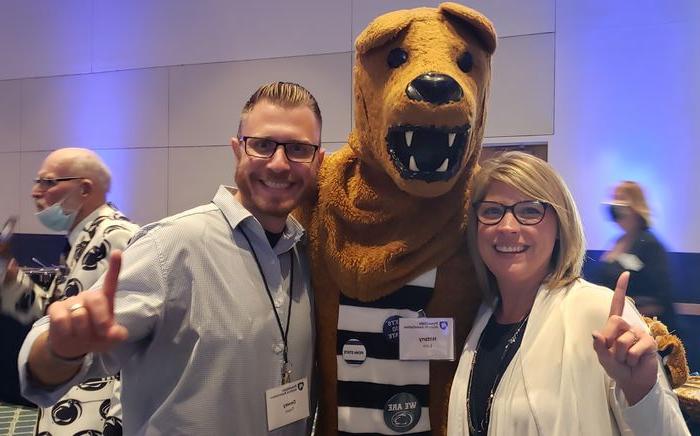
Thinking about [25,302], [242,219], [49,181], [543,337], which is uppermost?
[49,181]

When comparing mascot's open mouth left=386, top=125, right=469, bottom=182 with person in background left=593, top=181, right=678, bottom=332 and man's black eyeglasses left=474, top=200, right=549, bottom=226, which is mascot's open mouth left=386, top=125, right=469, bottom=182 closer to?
man's black eyeglasses left=474, top=200, right=549, bottom=226

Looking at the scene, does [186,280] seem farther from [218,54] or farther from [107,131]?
[107,131]

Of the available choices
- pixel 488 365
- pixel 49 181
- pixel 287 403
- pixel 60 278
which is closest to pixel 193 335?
pixel 287 403

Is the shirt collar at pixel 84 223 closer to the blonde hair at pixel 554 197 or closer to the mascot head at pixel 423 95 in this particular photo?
the mascot head at pixel 423 95

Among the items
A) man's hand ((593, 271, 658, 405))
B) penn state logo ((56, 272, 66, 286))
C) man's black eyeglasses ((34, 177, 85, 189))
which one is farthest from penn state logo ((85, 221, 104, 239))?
man's hand ((593, 271, 658, 405))

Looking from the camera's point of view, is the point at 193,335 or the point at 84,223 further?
the point at 84,223

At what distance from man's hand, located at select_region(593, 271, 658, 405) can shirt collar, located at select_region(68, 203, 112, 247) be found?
79.6 inches

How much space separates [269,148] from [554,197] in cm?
70

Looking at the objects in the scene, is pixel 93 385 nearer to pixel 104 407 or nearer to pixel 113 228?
pixel 104 407

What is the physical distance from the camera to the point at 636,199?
3477 mm

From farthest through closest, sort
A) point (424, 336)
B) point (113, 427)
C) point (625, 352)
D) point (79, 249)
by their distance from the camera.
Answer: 1. point (79, 249)
2. point (113, 427)
3. point (424, 336)
4. point (625, 352)

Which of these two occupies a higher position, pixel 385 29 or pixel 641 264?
pixel 385 29

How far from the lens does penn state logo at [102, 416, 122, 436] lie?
2.05m

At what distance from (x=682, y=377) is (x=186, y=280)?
130 cm
